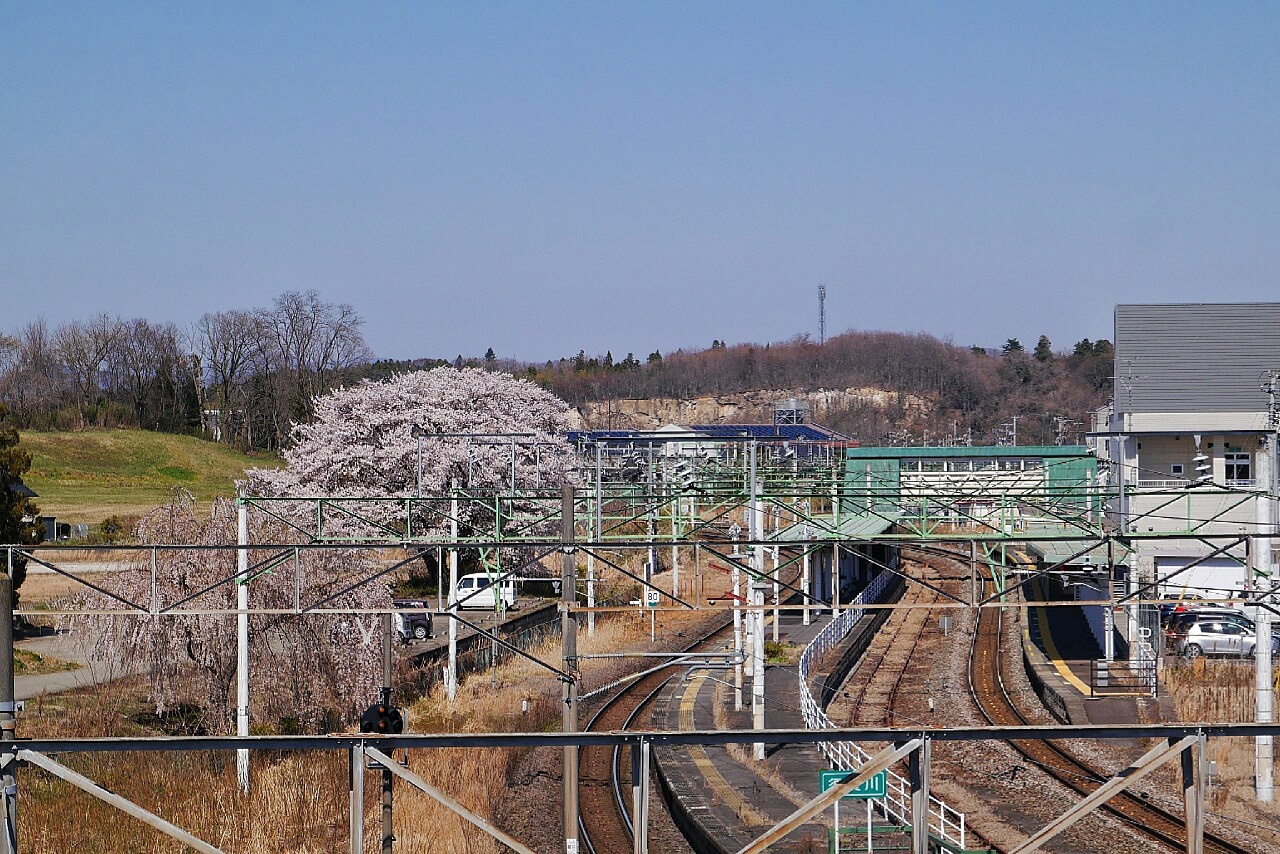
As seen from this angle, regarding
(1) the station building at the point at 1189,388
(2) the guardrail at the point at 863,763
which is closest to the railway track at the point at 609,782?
(2) the guardrail at the point at 863,763

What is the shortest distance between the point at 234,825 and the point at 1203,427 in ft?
81.8

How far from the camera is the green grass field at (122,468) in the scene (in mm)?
51250

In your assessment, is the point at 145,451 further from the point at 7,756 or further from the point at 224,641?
the point at 7,756

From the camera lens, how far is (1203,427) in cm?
3066

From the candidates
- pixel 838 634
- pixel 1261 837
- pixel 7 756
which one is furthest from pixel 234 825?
pixel 838 634

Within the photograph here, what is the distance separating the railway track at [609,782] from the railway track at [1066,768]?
5.51 m

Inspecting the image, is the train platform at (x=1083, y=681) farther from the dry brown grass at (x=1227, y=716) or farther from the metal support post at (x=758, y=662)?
the metal support post at (x=758, y=662)

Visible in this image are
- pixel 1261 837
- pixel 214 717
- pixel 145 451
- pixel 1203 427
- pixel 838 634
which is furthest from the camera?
pixel 145 451

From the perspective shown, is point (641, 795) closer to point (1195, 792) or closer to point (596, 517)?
point (1195, 792)

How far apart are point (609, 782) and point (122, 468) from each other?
48.8 meters

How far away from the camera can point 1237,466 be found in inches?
1182

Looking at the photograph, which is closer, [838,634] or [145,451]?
[838,634]

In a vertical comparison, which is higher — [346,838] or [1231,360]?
[1231,360]

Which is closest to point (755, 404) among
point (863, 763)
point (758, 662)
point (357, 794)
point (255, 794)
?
point (758, 662)
